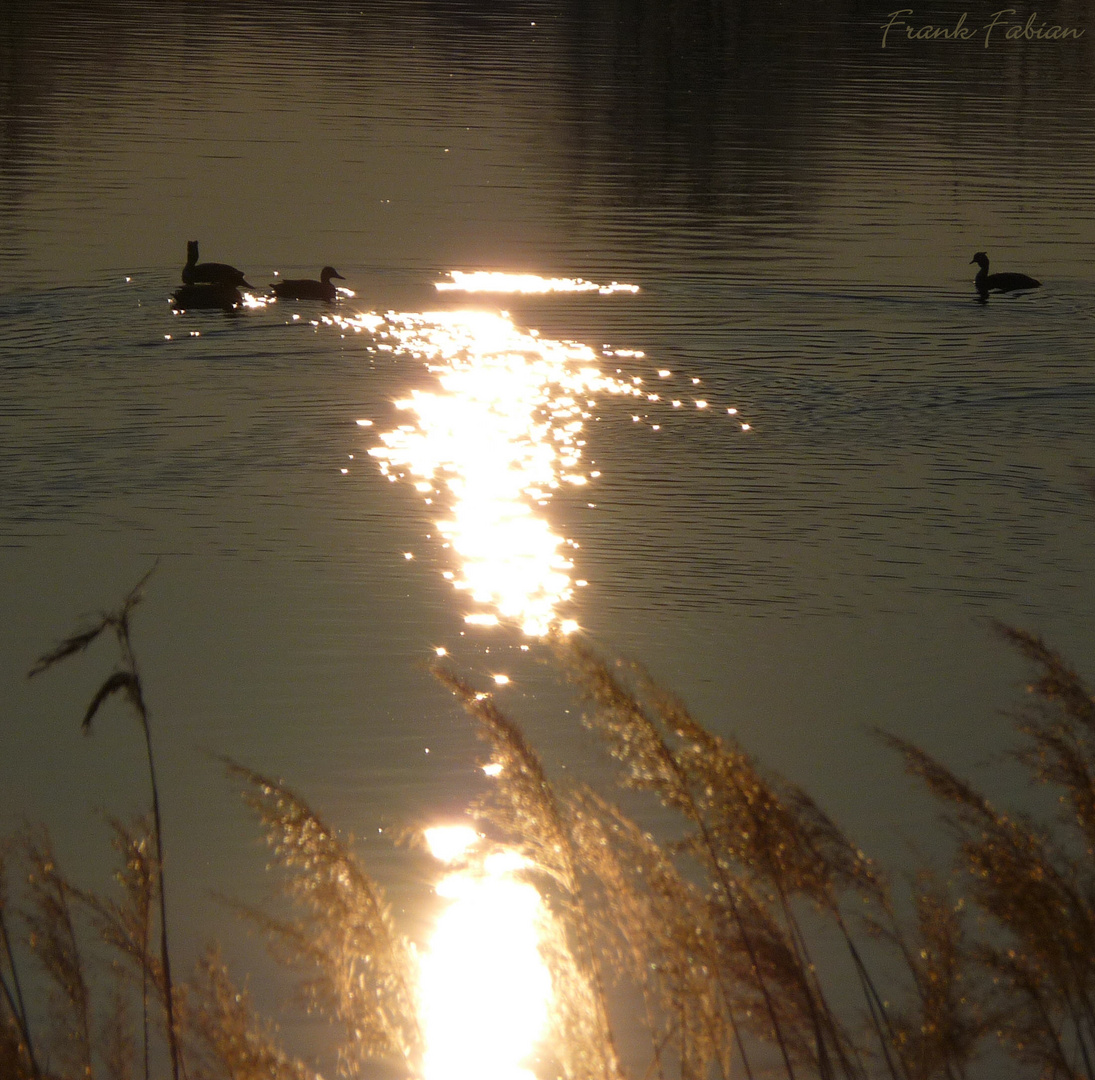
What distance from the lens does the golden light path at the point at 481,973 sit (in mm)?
6160

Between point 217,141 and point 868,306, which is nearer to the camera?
point 868,306

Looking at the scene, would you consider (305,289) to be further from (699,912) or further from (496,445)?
(699,912)

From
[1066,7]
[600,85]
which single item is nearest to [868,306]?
A: [600,85]

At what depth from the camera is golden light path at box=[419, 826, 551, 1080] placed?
616cm

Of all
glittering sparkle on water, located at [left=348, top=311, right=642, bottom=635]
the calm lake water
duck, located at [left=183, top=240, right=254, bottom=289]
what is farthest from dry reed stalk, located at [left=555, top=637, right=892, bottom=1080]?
duck, located at [left=183, top=240, right=254, bottom=289]

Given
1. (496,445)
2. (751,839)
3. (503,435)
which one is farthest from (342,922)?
(503,435)

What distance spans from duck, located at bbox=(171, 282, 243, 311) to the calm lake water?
0.18 meters

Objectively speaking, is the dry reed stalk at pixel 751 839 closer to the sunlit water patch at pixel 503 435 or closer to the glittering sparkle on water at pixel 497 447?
the glittering sparkle on water at pixel 497 447

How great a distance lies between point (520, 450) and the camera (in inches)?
563

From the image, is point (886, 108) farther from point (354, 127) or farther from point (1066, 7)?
point (1066, 7)

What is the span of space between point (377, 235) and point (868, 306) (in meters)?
6.77

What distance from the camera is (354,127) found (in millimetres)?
33688

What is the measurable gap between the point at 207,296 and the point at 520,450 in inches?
197

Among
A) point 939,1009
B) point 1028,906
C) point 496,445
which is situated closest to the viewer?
point 1028,906
